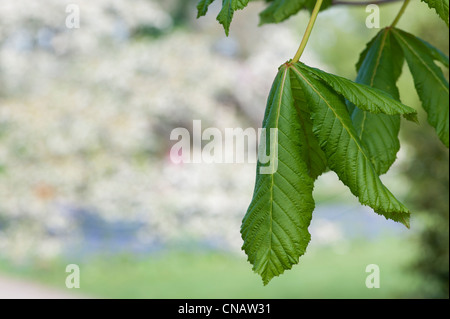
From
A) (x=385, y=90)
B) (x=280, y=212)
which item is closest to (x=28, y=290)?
(x=385, y=90)

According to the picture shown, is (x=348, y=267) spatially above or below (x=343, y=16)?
below

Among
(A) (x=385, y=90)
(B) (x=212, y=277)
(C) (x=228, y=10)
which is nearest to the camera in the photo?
(C) (x=228, y=10)

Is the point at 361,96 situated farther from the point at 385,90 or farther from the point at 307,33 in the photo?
the point at 385,90

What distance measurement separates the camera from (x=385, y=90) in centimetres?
107

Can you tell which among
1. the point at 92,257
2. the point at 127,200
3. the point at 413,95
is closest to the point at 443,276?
the point at 127,200

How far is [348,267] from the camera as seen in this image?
230 inches

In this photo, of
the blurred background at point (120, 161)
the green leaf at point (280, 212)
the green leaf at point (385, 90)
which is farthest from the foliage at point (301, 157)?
the blurred background at point (120, 161)

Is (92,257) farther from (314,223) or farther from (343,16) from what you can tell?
(343,16)

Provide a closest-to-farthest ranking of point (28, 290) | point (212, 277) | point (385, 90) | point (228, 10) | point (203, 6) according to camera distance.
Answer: point (228, 10)
point (203, 6)
point (385, 90)
point (28, 290)
point (212, 277)

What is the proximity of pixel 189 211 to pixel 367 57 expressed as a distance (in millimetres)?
3651

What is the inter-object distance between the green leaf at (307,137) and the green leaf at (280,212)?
0.14 feet

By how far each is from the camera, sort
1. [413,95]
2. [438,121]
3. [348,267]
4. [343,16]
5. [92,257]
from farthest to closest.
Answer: [343,16] < [413,95] < [348,267] < [92,257] < [438,121]

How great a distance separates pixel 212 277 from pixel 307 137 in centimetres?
465

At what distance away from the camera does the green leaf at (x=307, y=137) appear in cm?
82
